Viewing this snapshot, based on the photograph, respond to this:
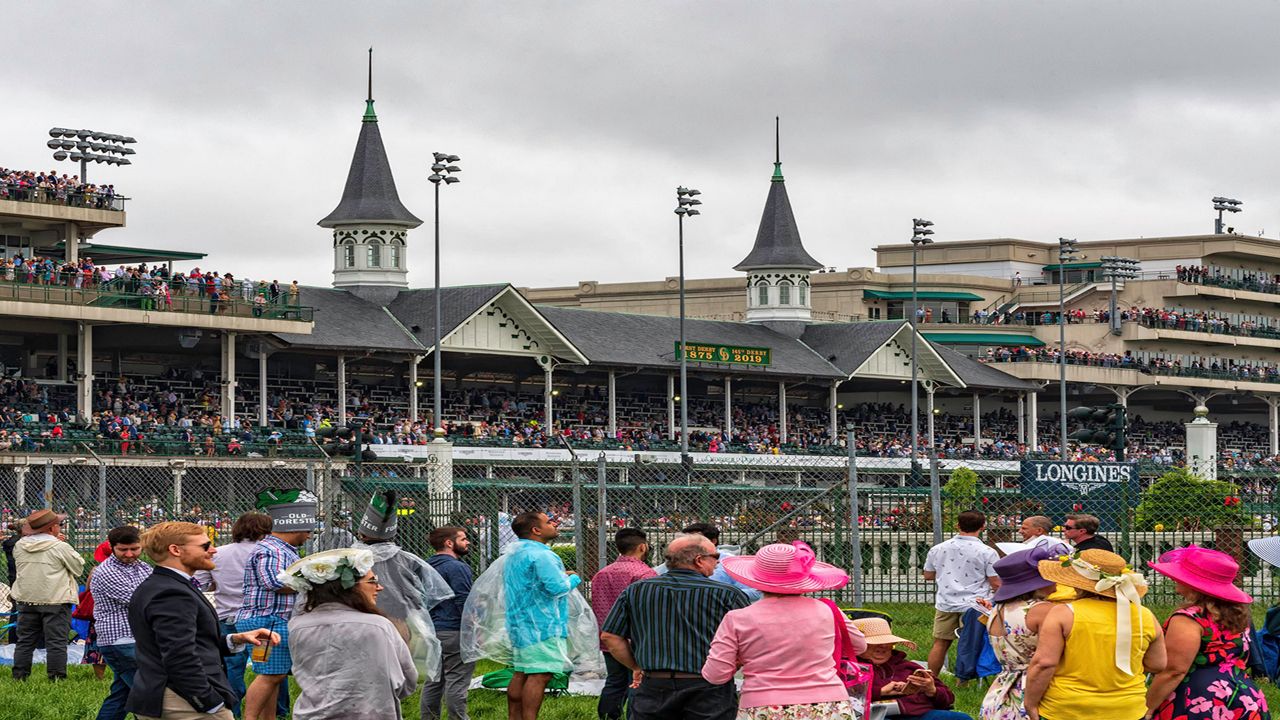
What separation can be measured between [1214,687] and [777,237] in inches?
2669

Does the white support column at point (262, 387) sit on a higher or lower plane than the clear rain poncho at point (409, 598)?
higher


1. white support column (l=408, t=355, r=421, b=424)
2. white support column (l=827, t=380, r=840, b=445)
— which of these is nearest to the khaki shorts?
white support column (l=408, t=355, r=421, b=424)

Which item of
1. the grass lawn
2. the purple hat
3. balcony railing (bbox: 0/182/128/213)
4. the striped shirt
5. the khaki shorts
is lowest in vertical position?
the grass lawn

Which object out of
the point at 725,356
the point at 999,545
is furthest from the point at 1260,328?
the point at 999,545

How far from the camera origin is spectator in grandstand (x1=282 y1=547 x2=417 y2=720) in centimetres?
869

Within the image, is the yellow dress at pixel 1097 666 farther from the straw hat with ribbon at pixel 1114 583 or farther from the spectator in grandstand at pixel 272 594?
the spectator in grandstand at pixel 272 594

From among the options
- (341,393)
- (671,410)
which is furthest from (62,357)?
(671,410)

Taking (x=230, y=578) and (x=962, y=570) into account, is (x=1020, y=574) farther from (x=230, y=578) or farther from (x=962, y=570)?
(x=230, y=578)

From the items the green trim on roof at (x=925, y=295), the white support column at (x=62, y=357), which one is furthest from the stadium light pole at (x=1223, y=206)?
the white support column at (x=62, y=357)

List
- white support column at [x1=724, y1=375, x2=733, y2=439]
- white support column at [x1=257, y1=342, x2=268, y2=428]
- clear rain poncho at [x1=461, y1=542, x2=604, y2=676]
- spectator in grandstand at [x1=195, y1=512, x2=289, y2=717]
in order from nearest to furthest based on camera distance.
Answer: spectator in grandstand at [x1=195, y1=512, x2=289, y2=717]
clear rain poncho at [x1=461, y1=542, x2=604, y2=676]
white support column at [x1=257, y1=342, x2=268, y2=428]
white support column at [x1=724, y1=375, x2=733, y2=439]

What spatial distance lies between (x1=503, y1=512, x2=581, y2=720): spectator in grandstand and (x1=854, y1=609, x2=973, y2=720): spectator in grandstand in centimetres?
282

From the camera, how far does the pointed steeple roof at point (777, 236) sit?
247ft

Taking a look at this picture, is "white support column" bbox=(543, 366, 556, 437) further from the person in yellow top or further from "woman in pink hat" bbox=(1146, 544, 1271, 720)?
the person in yellow top

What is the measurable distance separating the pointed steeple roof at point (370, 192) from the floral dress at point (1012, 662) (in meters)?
53.8
